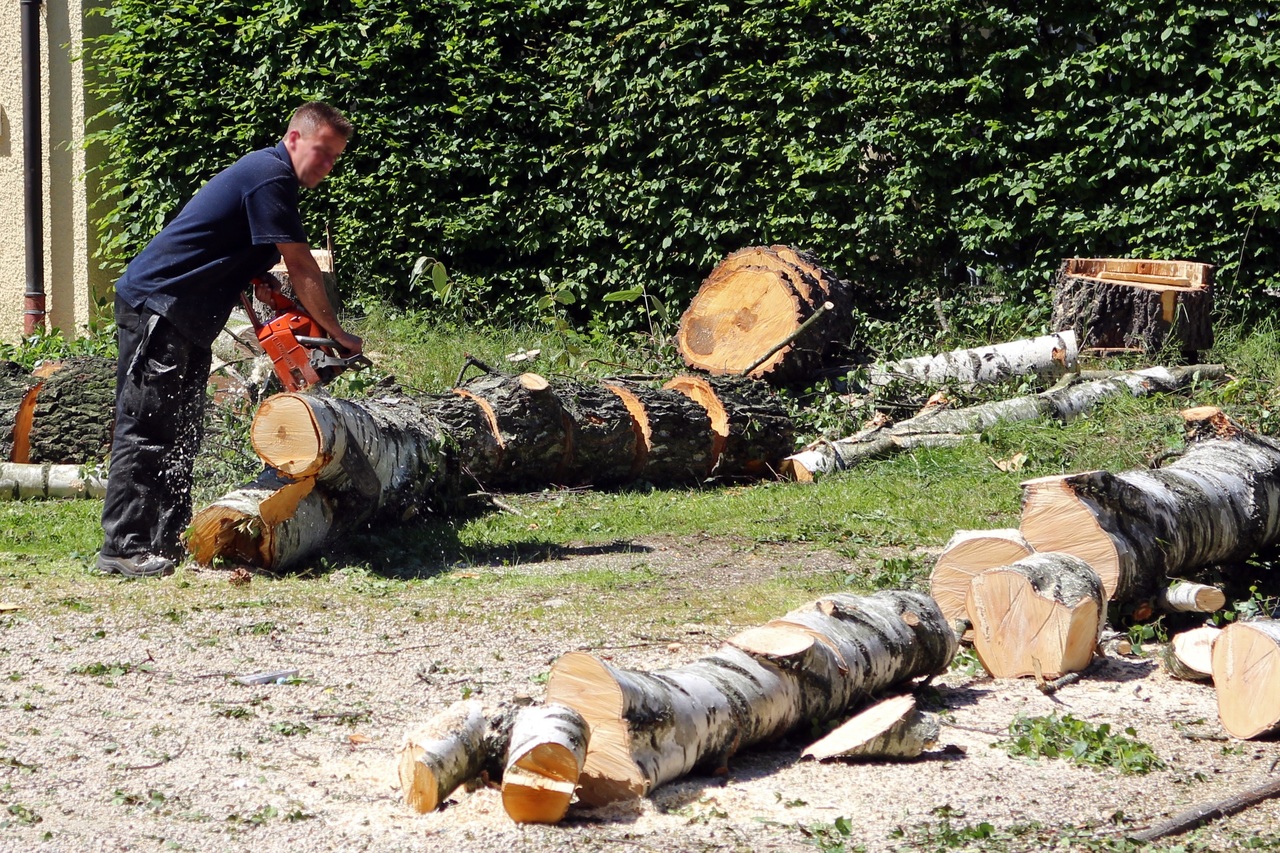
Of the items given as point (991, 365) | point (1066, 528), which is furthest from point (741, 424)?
point (1066, 528)

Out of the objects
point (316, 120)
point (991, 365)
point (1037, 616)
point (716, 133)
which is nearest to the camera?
point (1037, 616)

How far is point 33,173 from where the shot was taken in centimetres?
1159

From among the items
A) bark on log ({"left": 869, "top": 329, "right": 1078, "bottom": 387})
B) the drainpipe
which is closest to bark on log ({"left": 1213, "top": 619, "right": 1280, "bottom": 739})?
bark on log ({"left": 869, "top": 329, "right": 1078, "bottom": 387})

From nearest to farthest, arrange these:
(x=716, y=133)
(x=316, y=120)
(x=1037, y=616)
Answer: (x=1037, y=616) < (x=316, y=120) < (x=716, y=133)

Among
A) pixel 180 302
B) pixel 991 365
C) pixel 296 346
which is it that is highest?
pixel 180 302

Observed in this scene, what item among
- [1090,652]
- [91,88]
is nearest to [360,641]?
[1090,652]

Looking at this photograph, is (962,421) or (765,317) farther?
(765,317)

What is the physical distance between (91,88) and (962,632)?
9.92m

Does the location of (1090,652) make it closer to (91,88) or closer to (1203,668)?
(1203,668)

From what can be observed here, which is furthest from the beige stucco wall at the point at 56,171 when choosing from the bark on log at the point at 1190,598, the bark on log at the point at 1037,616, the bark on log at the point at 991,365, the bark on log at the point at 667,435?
the bark on log at the point at 1190,598

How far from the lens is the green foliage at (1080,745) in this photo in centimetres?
337

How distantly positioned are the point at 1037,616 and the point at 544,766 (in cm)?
188

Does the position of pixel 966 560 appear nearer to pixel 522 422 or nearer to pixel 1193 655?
pixel 1193 655

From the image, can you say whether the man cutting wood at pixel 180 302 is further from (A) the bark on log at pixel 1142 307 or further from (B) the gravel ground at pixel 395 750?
(A) the bark on log at pixel 1142 307
